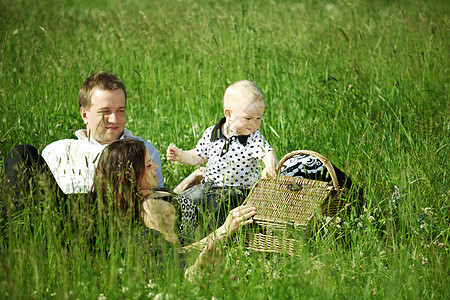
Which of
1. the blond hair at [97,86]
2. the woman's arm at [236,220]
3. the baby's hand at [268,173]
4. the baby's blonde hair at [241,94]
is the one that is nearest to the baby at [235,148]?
the baby's blonde hair at [241,94]

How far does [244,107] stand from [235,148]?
34cm

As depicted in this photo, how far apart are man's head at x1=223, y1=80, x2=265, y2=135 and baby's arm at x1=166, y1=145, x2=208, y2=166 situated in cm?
42

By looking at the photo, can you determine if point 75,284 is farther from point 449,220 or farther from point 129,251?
point 449,220

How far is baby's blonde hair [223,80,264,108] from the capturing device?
11.9ft

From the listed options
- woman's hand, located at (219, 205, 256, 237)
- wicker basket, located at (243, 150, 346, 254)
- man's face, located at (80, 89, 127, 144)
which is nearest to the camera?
wicker basket, located at (243, 150, 346, 254)

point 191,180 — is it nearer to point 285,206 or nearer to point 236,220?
point 236,220

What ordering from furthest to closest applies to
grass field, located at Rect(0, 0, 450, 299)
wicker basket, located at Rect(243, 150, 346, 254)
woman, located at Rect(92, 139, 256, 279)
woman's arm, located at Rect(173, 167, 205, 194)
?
woman's arm, located at Rect(173, 167, 205, 194) → wicker basket, located at Rect(243, 150, 346, 254) → woman, located at Rect(92, 139, 256, 279) → grass field, located at Rect(0, 0, 450, 299)

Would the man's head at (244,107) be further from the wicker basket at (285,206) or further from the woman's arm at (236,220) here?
the woman's arm at (236,220)

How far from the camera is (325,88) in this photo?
4.81 m

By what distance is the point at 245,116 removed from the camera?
3.60 meters

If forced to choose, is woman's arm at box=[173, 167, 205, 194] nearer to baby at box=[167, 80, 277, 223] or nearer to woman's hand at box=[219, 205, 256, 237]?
baby at box=[167, 80, 277, 223]

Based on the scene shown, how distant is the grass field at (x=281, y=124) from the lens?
2.34 m

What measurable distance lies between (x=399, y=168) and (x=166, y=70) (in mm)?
3463

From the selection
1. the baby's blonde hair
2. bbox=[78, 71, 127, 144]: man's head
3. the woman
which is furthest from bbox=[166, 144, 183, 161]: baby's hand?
the woman
